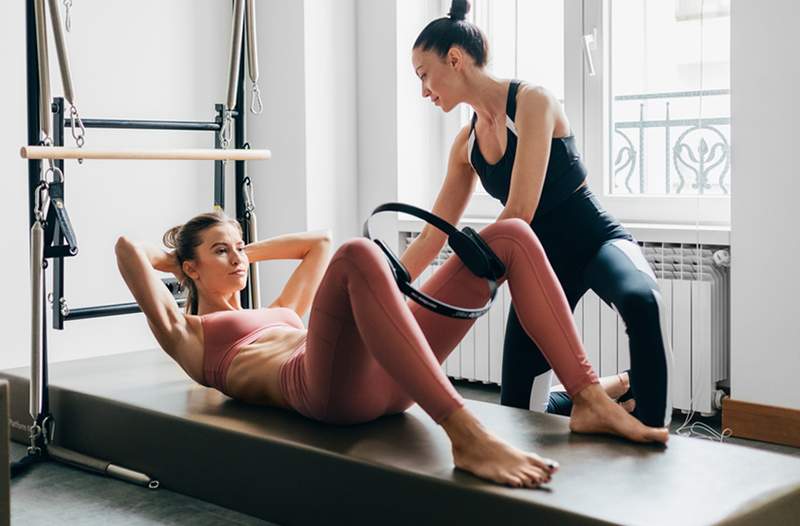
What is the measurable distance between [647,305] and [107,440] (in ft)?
5.17

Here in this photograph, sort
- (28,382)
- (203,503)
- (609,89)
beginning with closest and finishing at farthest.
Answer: (203,503) < (28,382) < (609,89)

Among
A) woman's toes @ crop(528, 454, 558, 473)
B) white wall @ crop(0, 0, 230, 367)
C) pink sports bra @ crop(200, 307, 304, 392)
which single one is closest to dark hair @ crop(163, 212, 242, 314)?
pink sports bra @ crop(200, 307, 304, 392)

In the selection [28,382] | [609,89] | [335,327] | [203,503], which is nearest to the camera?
[335,327]

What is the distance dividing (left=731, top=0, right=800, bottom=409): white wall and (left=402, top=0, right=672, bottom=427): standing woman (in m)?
0.92

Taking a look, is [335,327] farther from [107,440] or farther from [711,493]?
[107,440]

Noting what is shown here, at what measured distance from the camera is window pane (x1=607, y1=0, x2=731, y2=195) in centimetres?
388

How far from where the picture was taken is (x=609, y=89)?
4242mm

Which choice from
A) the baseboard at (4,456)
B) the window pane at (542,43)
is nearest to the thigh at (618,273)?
the baseboard at (4,456)

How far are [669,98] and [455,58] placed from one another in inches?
62.9

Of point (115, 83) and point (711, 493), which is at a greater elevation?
point (115, 83)

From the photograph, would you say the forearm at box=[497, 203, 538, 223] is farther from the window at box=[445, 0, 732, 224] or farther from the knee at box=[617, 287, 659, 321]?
the window at box=[445, 0, 732, 224]

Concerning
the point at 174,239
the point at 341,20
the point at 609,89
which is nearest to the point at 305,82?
the point at 341,20

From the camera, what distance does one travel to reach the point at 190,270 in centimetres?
286

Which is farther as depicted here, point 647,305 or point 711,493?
point 647,305
